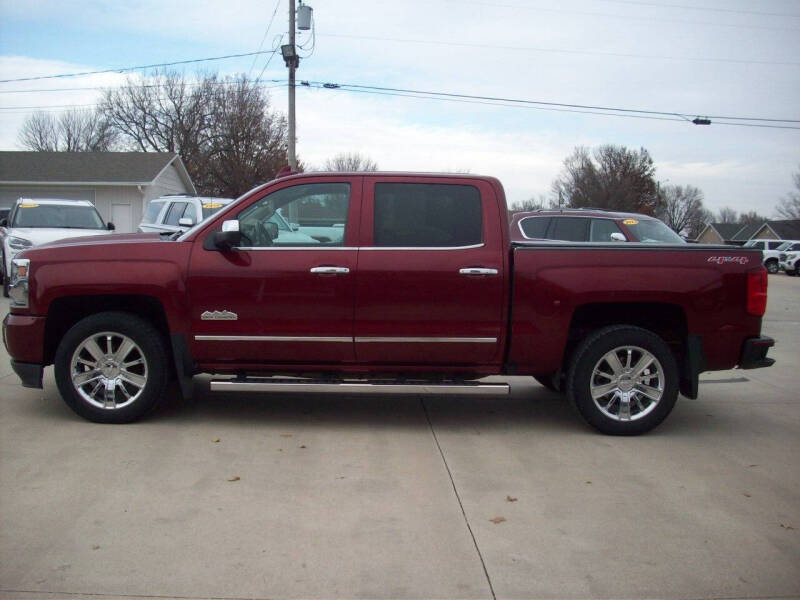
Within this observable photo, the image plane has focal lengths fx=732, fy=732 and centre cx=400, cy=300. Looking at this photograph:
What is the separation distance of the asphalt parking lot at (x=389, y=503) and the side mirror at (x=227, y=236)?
56.8 inches

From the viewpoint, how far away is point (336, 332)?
18.2 ft

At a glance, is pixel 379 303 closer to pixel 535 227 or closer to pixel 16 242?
pixel 535 227

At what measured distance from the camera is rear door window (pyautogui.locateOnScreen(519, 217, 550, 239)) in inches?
470

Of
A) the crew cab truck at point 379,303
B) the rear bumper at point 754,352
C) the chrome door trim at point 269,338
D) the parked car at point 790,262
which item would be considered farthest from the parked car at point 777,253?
the chrome door trim at point 269,338

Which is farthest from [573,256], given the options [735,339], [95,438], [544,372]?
[95,438]

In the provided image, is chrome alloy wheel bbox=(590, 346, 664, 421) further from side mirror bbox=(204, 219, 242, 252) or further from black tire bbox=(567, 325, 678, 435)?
side mirror bbox=(204, 219, 242, 252)

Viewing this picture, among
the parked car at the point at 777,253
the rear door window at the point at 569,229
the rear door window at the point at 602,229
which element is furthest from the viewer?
the parked car at the point at 777,253

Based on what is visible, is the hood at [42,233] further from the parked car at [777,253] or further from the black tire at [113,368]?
the parked car at [777,253]

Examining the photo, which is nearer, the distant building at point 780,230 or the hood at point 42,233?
the hood at point 42,233

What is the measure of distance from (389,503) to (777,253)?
4090 cm

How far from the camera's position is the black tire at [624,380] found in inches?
221

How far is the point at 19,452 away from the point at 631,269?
15.0 feet

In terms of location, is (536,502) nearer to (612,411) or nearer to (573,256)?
(612,411)

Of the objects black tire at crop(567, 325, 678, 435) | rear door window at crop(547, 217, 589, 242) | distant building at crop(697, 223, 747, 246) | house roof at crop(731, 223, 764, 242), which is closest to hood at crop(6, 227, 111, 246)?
rear door window at crop(547, 217, 589, 242)
